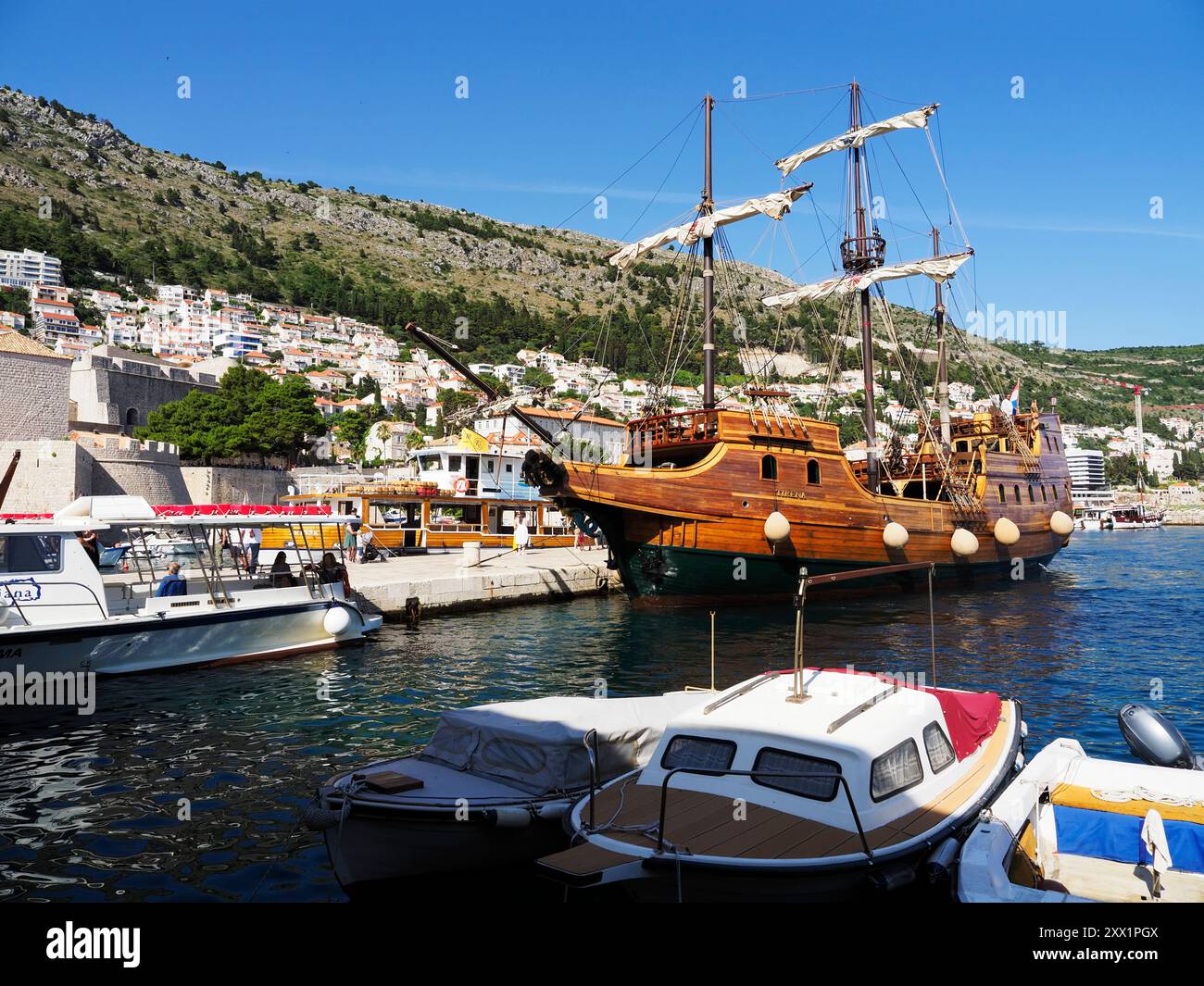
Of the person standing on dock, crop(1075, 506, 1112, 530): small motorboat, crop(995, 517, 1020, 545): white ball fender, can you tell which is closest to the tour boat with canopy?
the person standing on dock

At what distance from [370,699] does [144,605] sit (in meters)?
5.90

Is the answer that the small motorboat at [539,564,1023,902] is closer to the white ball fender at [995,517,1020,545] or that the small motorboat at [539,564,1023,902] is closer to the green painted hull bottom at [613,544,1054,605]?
the green painted hull bottom at [613,544,1054,605]

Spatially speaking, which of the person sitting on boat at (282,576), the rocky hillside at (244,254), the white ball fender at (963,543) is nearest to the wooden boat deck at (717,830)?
the person sitting on boat at (282,576)

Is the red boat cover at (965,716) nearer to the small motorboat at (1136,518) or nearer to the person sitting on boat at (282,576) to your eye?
the person sitting on boat at (282,576)

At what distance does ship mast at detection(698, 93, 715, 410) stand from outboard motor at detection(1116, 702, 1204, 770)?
59.2 ft

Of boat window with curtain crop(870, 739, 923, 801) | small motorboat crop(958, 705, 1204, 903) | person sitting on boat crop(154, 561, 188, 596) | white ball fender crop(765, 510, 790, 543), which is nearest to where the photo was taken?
small motorboat crop(958, 705, 1204, 903)

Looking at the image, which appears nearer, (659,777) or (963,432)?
(659,777)

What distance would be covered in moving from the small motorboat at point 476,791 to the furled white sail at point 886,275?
32.0 metres

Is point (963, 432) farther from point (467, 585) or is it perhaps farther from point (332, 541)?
point (332, 541)

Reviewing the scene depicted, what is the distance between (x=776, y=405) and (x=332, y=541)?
797 inches

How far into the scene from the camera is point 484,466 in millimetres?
42438

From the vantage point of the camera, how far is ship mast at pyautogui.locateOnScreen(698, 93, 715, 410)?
28.1 m
